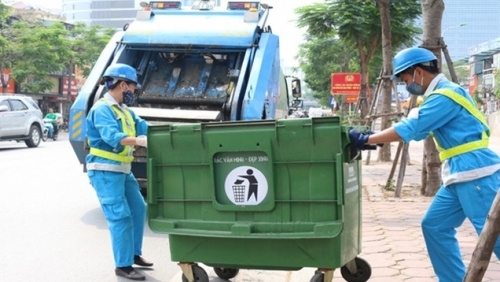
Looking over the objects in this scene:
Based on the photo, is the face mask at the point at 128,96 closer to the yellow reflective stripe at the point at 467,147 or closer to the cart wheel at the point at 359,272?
the cart wheel at the point at 359,272

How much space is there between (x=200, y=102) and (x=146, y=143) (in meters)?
4.04

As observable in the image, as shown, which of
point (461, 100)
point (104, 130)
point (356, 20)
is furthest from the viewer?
point (356, 20)

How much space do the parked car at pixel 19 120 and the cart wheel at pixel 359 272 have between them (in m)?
15.7

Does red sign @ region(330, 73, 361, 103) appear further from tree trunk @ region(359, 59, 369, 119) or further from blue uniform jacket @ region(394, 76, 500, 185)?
blue uniform jacket @ region(394, 76, 500, 185)

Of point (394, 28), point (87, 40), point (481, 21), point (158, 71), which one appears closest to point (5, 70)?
point (87, 40)

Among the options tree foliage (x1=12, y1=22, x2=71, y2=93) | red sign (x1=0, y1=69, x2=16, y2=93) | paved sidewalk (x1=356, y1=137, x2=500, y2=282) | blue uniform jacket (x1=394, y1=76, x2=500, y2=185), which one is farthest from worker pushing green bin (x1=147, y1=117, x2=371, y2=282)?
red sign (x1=0, y1=69, x2=16, y2=93)

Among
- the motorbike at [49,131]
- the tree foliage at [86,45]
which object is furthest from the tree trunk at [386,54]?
the tree foliage at [86,45]

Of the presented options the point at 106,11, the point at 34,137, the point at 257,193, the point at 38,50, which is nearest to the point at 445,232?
the point at 257,193

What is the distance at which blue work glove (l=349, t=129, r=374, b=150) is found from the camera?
395 cm

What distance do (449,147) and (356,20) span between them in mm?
12901

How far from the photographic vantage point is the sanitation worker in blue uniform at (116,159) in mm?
5098

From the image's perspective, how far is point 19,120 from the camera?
773 inches

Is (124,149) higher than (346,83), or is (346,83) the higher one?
(346,83)

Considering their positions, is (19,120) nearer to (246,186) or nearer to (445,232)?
(246,186)
